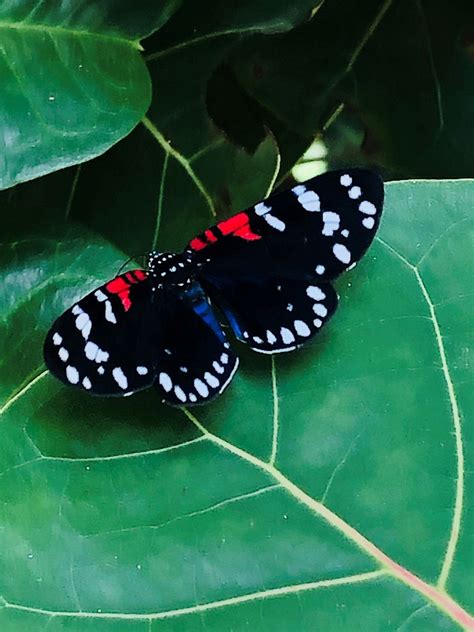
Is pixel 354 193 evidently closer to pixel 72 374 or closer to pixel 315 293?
pixel 315 293

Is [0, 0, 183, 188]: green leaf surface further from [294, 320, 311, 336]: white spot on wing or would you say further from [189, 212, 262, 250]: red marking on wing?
[294, 320, 311, 336]: white spot on wing

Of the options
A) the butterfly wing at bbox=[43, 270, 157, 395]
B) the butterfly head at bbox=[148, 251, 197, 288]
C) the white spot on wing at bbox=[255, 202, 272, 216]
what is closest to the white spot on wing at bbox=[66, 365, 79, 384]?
the butterfly wing at bbox=[43, 270, 157, 395]

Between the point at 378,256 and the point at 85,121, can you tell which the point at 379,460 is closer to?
the point at 378,256

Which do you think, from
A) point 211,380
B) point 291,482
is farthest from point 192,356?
point 291,482

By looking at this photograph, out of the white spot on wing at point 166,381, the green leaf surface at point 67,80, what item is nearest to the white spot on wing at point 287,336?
the white spot on wing at point 166,381

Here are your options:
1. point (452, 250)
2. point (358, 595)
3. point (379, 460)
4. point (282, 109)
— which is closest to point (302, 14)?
point (282, 109)

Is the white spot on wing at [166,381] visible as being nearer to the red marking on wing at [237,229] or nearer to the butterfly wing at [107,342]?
the butterfly wing at [107,342]

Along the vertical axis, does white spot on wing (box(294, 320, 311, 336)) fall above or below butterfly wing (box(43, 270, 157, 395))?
below
